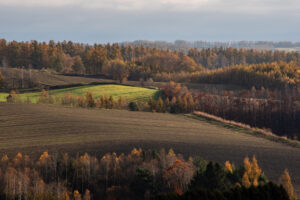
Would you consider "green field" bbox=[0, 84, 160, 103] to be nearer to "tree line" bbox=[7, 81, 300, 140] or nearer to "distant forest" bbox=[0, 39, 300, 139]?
"tree line" bbox=[7, 81, 300, 140]

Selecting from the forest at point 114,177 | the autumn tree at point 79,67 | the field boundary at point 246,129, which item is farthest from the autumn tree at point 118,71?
the forest at point 114,177

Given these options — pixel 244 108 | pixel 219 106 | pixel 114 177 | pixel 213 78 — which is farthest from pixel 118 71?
pixel 114 177

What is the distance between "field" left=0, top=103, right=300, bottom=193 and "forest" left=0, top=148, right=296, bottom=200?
3.86 metres

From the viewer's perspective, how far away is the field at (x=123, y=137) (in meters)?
41.1

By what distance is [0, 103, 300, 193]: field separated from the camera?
4106cm

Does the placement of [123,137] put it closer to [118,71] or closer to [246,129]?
[246,129]

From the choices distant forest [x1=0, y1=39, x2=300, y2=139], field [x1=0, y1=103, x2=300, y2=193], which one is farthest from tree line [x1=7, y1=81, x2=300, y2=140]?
field [x1=0, y1=103, x2=300, y2=193]

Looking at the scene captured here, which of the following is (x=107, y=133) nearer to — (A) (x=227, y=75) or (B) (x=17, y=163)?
(B) (x=17, y=163)

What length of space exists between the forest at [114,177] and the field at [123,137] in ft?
12.7

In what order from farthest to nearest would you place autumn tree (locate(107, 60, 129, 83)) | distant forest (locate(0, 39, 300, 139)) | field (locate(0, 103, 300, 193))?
autumn tree (locate(107, 60, 129, 83))
distant forest (locate(0, 39, 300, 139))
field (locate(0, 103, 300, 193))

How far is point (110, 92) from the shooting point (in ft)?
349

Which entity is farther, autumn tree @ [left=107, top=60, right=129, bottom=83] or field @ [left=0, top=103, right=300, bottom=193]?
autumn tree @ [left=107, top=60, right=129, bottom=83]

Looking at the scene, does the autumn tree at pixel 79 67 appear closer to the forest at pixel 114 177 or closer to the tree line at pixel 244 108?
the tree line at pixel 244 108

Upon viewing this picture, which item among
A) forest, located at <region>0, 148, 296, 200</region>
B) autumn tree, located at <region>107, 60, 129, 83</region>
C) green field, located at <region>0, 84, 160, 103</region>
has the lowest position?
forest, located at <region>0, 148, 296, 200</region>
